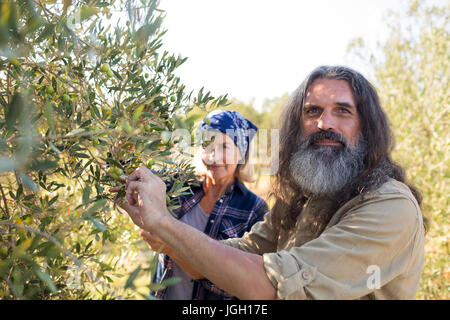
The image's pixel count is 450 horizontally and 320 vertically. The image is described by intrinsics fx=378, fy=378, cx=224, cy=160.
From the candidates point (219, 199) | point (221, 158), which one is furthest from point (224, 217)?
point (221, 158)

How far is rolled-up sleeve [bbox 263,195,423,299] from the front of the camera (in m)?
1.67

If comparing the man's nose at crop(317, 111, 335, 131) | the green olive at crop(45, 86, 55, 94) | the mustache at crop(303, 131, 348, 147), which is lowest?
the mustache at crop(303, 131, 348, 147)

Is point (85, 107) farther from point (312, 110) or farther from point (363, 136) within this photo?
point (363, 136)

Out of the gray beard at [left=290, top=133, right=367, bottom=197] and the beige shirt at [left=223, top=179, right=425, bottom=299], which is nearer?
the beige shirt at [left=223, top=179, right=425, bottom=299]

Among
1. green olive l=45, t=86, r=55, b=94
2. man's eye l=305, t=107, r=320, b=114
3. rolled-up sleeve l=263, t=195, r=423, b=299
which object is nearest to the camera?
green olive l=45, t=86, r=55, b=94

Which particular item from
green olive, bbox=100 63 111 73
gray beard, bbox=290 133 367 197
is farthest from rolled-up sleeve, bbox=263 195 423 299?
green olive, bbox=100 63 111 73

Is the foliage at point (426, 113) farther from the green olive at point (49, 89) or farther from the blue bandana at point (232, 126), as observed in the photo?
the green olive at point (49, 89)

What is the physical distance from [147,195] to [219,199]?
1702 mm

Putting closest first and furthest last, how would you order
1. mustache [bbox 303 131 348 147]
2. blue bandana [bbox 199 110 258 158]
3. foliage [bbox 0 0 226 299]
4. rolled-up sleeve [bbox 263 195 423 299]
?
foliage [bbox 0 0 226 299] → rolled-up sleeve [bbox 263 195 423 299] → mustache [bbox 303 131 348 147] → blue bandana [bbox 199 110 258 158]

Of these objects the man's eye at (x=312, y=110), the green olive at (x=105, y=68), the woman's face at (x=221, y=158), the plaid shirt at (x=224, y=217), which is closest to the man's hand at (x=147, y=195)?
the green olive at (x=105, y=68)

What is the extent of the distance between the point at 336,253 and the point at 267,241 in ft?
2.92

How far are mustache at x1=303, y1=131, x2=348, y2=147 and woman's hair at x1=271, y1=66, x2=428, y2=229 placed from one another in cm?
18

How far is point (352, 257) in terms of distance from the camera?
1728 millimetres

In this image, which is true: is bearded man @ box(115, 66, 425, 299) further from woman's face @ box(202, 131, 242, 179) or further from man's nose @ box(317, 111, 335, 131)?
woman's face @ box(202, 131, 242, 179)
